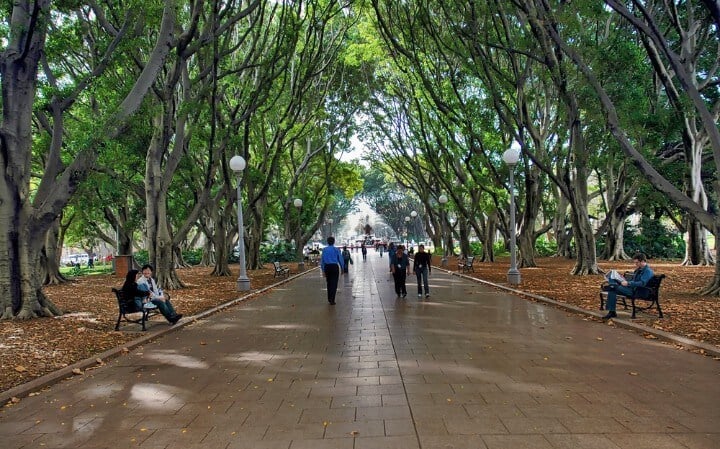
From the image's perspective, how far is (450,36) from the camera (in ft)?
63.6

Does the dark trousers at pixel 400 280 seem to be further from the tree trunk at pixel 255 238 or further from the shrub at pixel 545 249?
the shrub at pixel 545 249

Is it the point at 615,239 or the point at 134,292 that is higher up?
the point at 615,239

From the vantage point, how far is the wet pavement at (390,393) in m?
4.15

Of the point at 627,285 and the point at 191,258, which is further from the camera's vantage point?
the point at 191,258

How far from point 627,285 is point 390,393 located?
240 inches

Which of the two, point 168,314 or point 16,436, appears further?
point 168,314

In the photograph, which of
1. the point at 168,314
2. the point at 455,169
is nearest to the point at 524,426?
the point at 168,314

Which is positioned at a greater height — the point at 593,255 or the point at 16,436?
the point at 593,255

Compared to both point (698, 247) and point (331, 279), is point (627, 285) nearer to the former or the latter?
A: point (331, 279)

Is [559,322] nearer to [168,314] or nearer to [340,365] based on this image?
[340,365]

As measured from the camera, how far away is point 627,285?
9383mm

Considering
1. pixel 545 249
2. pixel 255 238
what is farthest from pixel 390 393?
pixel 545 249

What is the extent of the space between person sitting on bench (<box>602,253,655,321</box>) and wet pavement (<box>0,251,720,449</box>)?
0.61 metres

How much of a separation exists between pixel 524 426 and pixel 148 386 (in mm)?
3977
